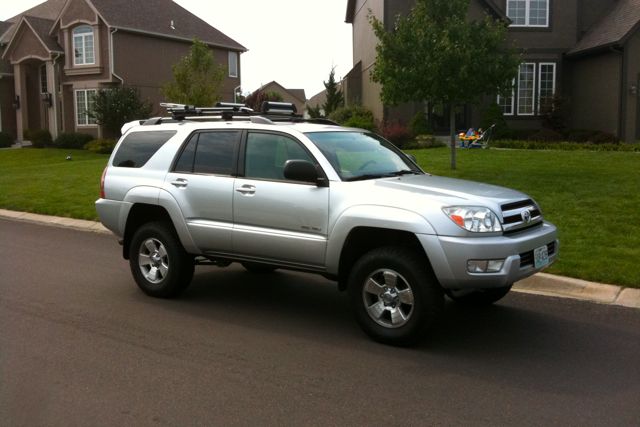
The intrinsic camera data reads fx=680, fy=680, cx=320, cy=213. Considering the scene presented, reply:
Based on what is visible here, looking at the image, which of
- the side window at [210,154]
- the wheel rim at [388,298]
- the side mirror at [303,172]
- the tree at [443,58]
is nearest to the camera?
the wheel rim at [388,298]

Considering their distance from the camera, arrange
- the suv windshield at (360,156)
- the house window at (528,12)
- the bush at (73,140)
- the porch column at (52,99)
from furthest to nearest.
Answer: the porch column at (52,99) → the bush at (73,140) → the house window at (528,12) → the suv windshield at (360,156)

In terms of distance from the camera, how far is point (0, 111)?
1572 inches


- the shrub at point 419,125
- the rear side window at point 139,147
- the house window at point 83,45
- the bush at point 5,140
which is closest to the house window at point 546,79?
the shrub at point 419,125

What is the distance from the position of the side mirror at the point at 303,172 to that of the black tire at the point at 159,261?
1741 mm

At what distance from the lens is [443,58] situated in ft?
47.5

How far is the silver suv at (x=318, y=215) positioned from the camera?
18.3ft

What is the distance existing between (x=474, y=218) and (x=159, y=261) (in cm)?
357

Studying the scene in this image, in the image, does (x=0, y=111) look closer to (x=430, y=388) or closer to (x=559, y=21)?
(x=559, y=21)

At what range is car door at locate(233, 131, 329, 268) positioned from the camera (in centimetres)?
618

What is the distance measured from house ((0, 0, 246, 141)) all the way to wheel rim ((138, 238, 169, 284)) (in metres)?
29.3

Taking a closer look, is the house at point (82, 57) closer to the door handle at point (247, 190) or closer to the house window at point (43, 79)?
the house window at point (43, 79)

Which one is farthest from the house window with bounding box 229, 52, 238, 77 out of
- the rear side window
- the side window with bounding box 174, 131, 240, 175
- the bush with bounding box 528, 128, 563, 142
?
the side window with bounding box 174, 131, 240, 175

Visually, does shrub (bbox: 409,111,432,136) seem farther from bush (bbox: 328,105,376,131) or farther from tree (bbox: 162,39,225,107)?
tree (bbox: 162,39,225,107)

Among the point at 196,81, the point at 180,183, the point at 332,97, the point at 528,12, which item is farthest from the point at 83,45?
the point at 180,183
